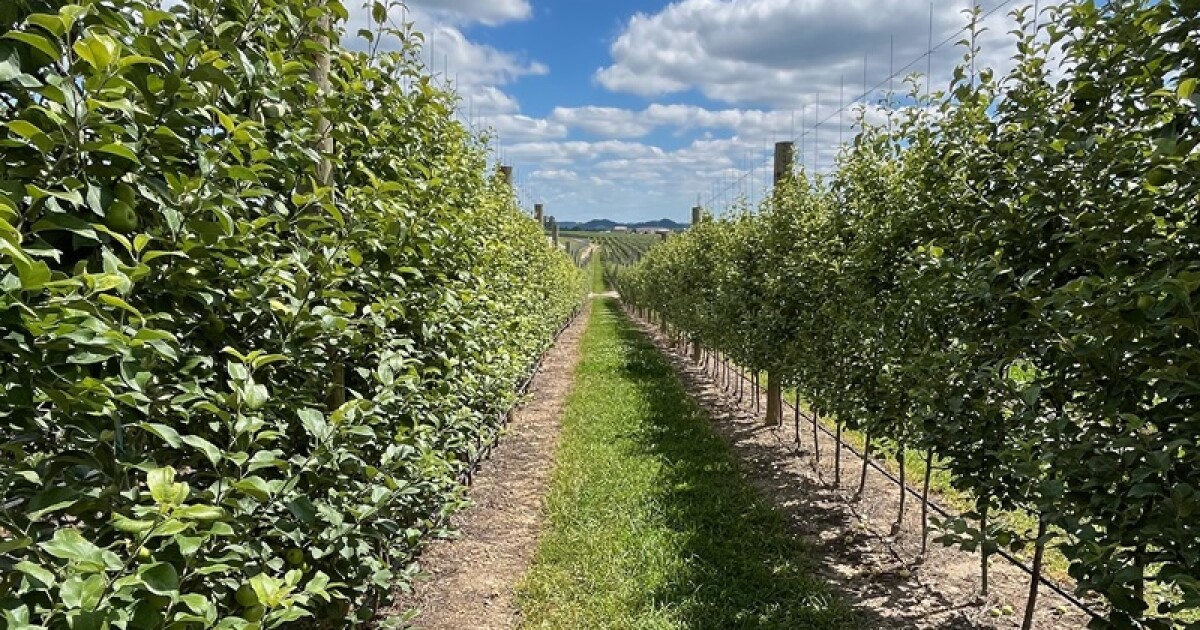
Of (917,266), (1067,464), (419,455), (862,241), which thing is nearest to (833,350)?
(862,241)

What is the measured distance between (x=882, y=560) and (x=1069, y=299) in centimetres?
364

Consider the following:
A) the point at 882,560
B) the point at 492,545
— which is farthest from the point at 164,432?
the point at 882,560

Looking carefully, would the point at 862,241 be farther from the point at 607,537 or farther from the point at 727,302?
the point at 727,302

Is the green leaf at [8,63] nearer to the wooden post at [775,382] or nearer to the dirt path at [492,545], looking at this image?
the dirt path at [492,545]

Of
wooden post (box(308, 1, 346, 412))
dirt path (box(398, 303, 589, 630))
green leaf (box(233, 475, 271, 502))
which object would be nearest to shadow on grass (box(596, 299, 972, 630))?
dirt path (box(398, 303, 589, 630))

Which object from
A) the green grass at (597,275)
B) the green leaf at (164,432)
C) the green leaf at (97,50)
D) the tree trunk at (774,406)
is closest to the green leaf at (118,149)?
the green leaf at (97,50)

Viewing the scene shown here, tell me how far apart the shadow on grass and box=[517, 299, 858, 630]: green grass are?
0.4 inches

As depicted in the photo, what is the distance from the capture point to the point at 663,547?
520cm

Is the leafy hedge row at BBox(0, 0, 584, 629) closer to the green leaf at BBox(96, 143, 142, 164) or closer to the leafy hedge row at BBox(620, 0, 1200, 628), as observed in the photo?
the green leaf at BBox(96, 143, 142, 164)

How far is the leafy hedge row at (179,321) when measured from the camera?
1.19 m

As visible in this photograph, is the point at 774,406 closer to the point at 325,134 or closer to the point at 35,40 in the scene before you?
the point at 325,134

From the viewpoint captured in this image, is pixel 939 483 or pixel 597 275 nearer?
pixel 939 483

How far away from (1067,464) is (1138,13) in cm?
137

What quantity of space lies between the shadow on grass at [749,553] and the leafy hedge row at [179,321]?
2.58 metres
